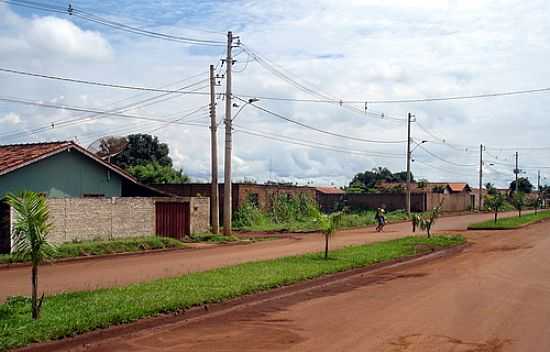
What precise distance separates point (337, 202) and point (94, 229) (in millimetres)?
40971

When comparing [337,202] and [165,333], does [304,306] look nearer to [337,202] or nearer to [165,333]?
[165,333]

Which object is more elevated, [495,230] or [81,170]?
[81,170]

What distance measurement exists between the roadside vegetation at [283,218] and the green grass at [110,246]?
45.1 feet

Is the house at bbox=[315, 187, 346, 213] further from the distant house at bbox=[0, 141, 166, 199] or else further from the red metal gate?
the distant house at bbox=[0, 141, 166, 199]

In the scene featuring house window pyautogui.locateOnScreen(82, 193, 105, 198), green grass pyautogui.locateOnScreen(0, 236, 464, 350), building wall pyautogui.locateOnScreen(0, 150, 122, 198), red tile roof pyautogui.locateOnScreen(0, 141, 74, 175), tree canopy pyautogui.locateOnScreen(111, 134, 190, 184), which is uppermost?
tree canopy pyautogui.locateOnScreen(111, 134, 190, 184)

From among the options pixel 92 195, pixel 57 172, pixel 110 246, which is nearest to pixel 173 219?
pixel 92 195

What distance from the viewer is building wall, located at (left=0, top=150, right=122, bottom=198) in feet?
84.4

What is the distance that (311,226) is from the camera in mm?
42438

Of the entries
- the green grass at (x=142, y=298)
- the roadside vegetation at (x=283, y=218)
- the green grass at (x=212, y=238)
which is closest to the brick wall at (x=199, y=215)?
the green grass at (x=212, y=238)

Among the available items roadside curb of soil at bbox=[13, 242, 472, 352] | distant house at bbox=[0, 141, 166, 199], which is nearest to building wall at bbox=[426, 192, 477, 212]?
distant house at bbox=[0, 141, 166, 199]

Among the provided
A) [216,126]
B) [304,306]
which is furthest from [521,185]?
[304,306]

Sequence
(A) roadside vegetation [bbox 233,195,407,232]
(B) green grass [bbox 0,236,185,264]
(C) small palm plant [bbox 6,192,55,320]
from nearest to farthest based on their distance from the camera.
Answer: (C) small palm plant [bbox 6,192,55,320] → (B) green grass [bbox 0,236,185,264] → (A) roadside vegetation [bbox 233,195,407,232]

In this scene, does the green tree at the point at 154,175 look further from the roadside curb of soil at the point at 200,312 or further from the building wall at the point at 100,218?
the roadside curb of soil at the point at 200,312

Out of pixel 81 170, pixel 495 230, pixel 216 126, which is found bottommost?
pixel 495 230
